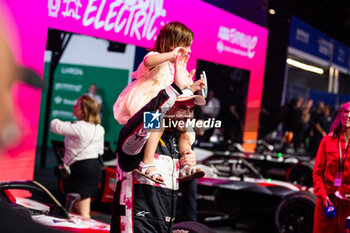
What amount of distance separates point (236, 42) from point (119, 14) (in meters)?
2.52

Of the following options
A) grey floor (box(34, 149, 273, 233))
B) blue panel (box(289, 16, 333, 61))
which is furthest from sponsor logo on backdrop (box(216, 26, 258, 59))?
blue panel (box(289, 16, 333, 61))

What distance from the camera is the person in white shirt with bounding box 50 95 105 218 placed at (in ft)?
16.4

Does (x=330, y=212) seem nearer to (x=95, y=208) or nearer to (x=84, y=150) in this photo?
(x=84, y=150)

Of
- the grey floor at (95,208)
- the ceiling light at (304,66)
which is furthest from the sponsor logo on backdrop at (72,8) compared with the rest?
the ceiling light at (304,66)

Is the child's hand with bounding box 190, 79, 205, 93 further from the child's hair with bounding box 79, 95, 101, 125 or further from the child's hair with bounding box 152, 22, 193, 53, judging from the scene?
the child's hair with bounding box 79, 95, 101, 125

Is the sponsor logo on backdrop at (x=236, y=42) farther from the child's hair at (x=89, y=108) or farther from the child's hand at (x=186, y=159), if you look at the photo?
the child's hand at (x=186, y=159)

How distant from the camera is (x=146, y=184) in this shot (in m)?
2.10

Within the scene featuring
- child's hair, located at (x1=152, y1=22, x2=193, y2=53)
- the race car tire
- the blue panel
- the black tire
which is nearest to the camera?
child's hair, located at (x1=152, y1=22, x2=193, y2=53)

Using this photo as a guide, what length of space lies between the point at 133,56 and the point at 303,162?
5212mm

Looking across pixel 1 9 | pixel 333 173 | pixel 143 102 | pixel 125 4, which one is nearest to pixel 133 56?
pixel 125 4

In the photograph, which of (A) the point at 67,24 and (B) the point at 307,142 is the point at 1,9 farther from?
(B) the point at 307,142

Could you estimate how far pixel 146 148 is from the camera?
208cm

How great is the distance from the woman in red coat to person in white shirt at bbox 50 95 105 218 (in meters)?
2.38

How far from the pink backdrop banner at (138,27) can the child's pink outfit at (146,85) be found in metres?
0.39
